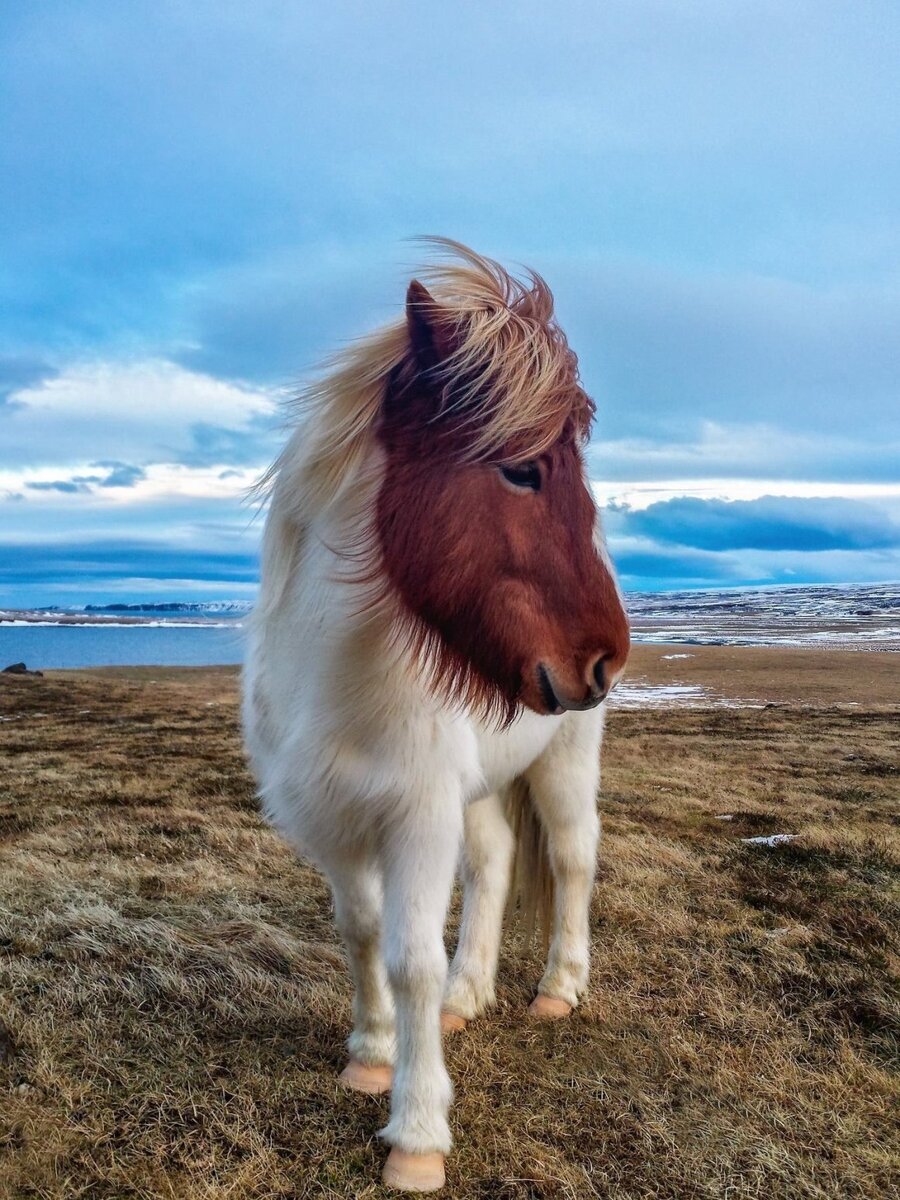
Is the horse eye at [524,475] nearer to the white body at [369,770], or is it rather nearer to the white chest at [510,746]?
the white body at [369,770]

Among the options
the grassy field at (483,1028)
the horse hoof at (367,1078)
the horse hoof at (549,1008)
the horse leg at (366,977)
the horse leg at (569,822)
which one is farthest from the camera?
the horse leg at (569,822)

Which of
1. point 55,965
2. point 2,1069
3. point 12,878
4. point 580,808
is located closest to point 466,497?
point 580,808

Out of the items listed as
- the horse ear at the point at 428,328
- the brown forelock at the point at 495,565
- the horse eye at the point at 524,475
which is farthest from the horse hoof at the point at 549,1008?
the horse ear at the point at 428,328

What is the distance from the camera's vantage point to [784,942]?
15.6ft

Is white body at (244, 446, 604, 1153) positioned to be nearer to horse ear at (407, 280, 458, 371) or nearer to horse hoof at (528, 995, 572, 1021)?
horse ear at (407, 280, 458, 371)

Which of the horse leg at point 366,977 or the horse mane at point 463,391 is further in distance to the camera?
the horse leg at point 366,977

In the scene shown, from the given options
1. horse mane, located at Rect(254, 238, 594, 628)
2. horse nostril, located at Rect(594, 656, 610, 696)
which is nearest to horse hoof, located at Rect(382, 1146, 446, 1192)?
horse nostril, located at Rect(594, 656, 610, 696)

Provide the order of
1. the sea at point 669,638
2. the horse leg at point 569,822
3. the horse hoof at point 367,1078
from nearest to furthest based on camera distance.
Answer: the horse hoof at point 367,1078 → the horse leg at point 569,822 → the sea at point 669,638

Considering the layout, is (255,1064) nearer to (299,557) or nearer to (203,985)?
(203,985)

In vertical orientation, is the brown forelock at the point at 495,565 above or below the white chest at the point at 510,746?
above

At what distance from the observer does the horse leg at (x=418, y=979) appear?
2.79m

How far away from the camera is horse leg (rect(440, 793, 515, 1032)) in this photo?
4164 mm

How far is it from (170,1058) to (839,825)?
6.30 meters

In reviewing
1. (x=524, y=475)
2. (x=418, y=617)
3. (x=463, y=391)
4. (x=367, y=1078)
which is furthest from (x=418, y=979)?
(x=463, y=391)
